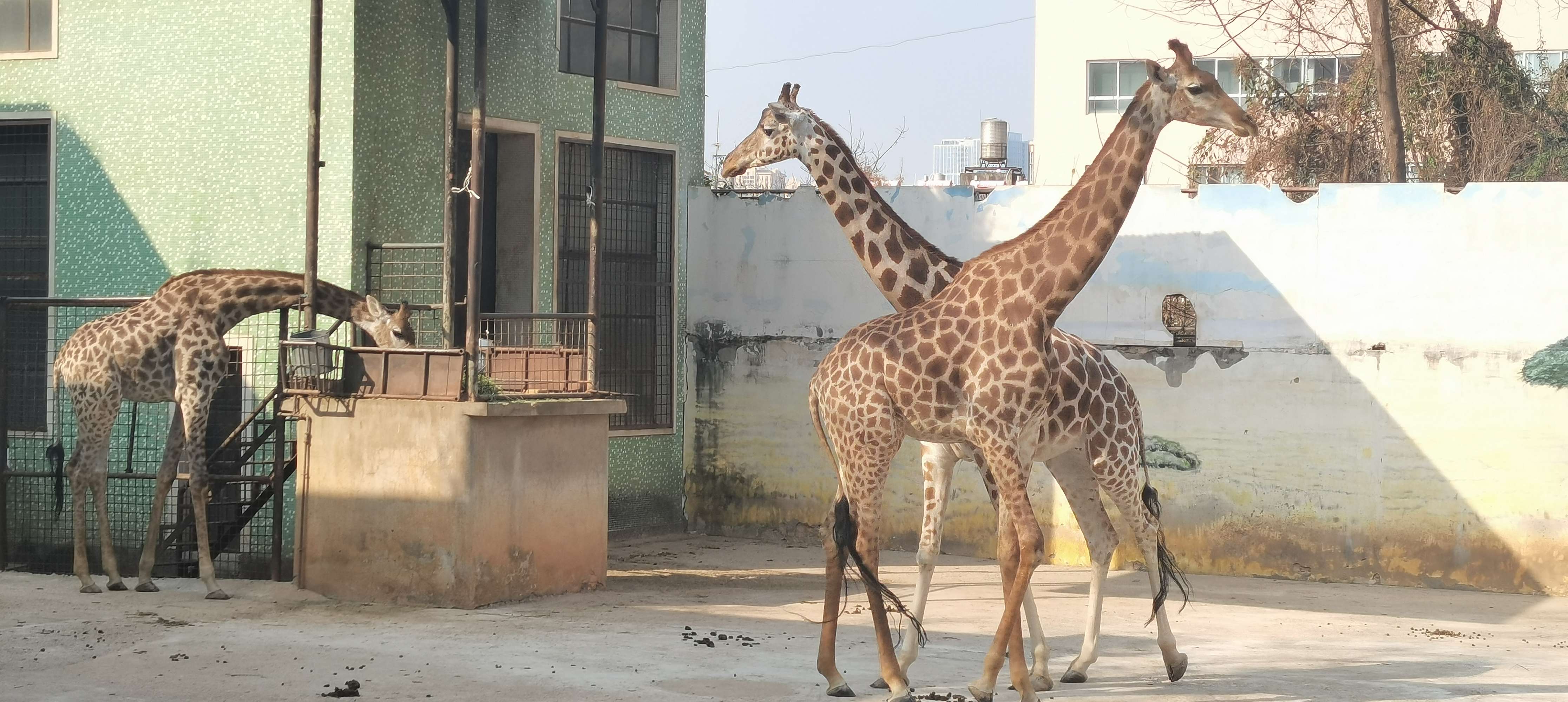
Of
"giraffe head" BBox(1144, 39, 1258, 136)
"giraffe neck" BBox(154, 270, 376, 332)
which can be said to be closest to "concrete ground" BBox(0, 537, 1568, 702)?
"giraffe neck" BBox(154, 270, 376, 332)

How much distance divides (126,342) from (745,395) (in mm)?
5673

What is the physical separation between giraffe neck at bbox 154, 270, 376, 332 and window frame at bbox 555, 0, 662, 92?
142 inches

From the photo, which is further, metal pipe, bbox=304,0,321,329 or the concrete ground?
metal pipe, bbox=304,0,321,329

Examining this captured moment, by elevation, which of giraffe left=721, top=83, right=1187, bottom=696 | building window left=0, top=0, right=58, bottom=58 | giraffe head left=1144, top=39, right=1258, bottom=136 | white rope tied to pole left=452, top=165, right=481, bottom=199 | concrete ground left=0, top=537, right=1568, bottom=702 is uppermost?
building window left=0, top=0, right=58, bottom=58

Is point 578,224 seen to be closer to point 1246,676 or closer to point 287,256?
point 287,256

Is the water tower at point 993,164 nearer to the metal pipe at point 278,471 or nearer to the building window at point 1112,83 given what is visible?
the building window at point 1112,83

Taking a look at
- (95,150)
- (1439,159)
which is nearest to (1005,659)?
(95,150)

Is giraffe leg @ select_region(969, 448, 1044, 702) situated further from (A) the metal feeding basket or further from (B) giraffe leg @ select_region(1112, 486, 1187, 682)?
(A) the metal feeding basket

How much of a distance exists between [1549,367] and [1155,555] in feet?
15.5

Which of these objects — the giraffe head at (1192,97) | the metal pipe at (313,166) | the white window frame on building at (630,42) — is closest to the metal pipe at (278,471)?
the metal pipe at (313,166)

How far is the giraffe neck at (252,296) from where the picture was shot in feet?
35.9

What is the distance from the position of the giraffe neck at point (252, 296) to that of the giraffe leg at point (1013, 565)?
5269 millimetres

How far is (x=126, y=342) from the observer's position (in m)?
10.9

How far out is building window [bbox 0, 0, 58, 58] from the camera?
1305cm
